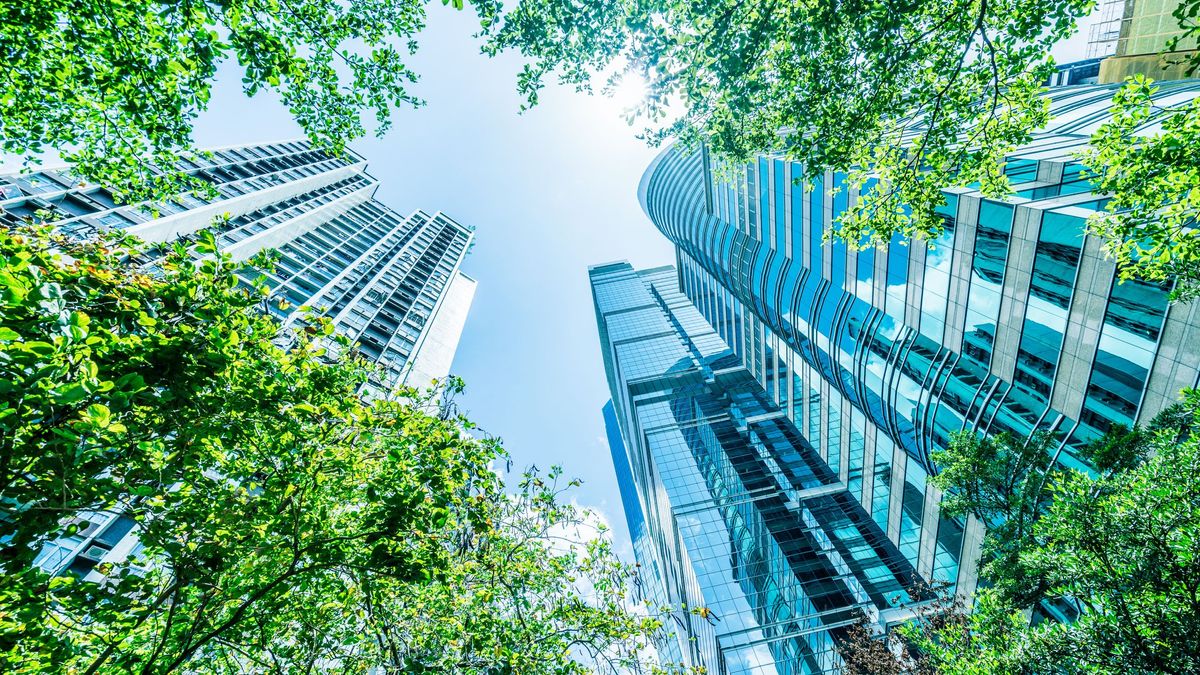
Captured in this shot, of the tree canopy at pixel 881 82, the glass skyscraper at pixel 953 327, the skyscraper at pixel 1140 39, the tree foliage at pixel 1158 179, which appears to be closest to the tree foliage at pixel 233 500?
the tree canopy at pixel 881 82

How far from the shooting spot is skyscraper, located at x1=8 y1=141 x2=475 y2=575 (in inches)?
1005

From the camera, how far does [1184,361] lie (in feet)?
38.1

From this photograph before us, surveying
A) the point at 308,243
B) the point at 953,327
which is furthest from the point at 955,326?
the point at 308,243

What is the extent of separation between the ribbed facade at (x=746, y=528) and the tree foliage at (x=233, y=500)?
2.97 m

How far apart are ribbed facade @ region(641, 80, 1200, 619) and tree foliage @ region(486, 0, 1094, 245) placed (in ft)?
8.64

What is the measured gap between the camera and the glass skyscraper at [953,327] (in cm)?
1326

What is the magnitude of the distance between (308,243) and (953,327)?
52336 mm

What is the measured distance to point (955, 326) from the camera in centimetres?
1938

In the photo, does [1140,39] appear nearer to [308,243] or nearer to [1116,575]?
[1116,575]

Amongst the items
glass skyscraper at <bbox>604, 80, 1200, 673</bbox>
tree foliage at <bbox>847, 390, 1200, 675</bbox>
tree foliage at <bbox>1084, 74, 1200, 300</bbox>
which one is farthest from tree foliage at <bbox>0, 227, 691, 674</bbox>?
tree foliage at <bbox>1084, 74, 1200, 300</bbox>

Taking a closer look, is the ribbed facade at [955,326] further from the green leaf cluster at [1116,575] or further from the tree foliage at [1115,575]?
the green leaf cluster at [1116,575]

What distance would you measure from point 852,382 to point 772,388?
18.3m

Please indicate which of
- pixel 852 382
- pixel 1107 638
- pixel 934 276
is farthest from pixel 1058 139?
pixel 1107 638

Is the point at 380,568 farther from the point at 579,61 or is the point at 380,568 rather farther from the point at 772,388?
the point at 772,388
